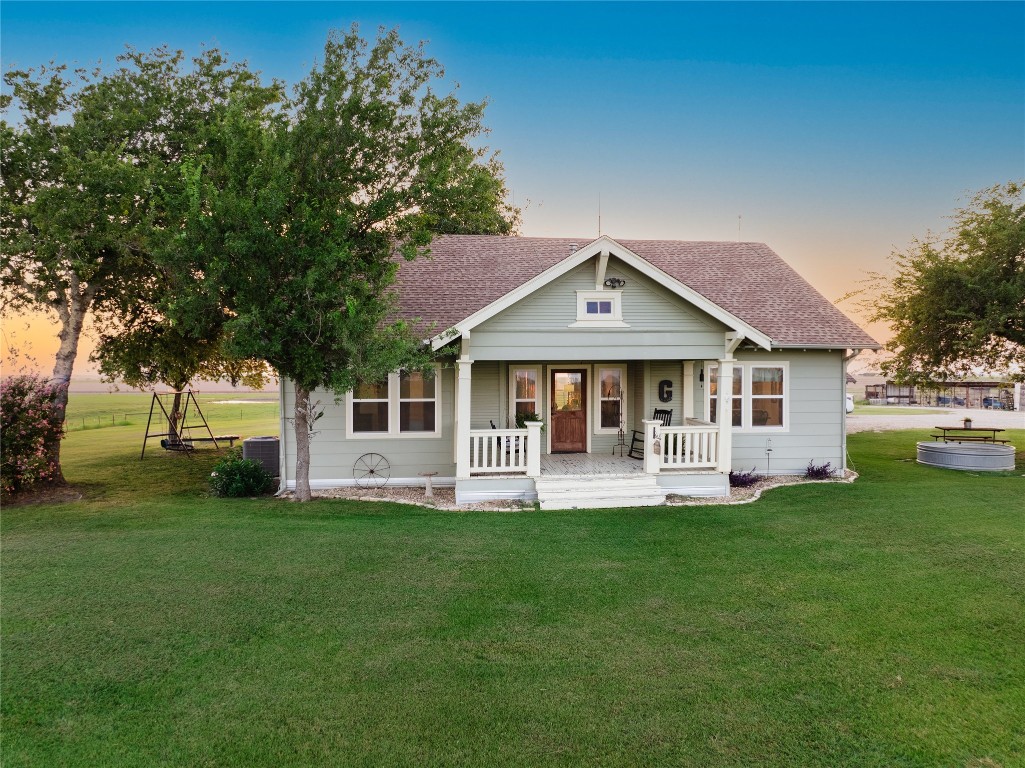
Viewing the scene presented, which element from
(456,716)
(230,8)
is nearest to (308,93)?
(230,8)

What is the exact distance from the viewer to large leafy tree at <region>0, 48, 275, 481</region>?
1112 cm

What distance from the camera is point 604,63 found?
606 inches

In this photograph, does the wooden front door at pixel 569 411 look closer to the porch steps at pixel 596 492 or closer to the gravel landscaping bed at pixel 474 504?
the porch steps at pixel 596 492

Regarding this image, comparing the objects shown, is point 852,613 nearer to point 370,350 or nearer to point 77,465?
point 370,350

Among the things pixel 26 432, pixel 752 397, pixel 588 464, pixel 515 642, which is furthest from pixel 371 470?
pixel 752 397

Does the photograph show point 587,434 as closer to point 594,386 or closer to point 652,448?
point 594,386

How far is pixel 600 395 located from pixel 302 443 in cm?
698

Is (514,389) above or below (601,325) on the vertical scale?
below

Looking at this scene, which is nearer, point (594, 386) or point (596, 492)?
point (596, 492)

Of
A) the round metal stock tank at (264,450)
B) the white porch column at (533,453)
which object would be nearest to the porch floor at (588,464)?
the white porch column at (533,453)

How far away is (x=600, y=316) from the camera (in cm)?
1048

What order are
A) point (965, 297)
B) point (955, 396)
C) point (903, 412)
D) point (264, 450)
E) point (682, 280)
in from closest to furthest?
point (264, 450) < point (682, 280) < point (965, 297) < point (903, 412) < point (955, 396)

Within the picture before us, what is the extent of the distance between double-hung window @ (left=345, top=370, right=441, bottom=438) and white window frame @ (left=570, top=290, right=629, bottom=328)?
11.5 feet

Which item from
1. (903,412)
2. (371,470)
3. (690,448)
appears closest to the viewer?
(690,448)
